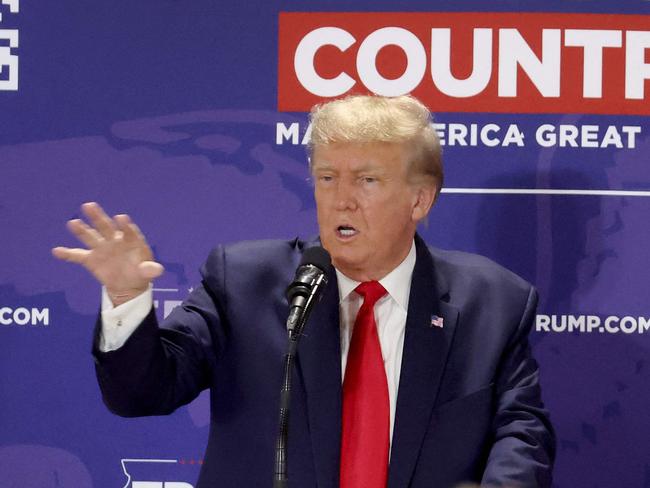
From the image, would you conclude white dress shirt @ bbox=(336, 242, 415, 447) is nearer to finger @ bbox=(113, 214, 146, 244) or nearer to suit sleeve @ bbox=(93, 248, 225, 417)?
suit sleeve @ bbox=(93, 248, 225, 417)

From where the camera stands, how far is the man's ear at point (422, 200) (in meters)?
2.83

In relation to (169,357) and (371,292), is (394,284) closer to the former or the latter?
(371,292)

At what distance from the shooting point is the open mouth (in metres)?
2.71

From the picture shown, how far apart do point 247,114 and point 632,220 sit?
1231 millimetres

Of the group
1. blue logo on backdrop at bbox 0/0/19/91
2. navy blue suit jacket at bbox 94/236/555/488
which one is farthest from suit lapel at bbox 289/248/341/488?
blue logo on backdrop at bbox 0/0/19/91

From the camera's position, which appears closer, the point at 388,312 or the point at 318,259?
the point at 318,259

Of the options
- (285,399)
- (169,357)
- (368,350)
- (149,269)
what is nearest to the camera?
(285,399)

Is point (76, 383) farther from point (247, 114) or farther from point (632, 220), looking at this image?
point (632, 220)

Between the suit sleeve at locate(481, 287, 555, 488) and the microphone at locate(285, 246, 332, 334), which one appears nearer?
the microphone at locate(285, 246, 332, 334)

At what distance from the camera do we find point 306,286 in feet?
6.92

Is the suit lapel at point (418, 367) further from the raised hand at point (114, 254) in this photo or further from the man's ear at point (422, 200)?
the raised hand at point (114, 254)

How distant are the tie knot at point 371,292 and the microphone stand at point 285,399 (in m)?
0.64

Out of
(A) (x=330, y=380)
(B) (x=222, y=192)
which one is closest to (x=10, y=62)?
(B) (x=222, y=192)

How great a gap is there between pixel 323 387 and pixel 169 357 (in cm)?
38
